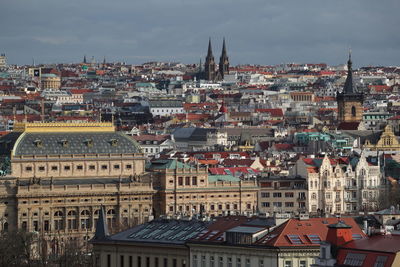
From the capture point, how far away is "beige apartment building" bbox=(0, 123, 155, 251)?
359 ft

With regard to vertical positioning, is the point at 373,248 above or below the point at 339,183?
above

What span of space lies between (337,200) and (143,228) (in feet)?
153

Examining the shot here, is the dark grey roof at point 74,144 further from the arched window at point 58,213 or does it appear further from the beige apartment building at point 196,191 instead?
the arched window at point 58,213

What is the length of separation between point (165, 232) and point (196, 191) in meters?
42.0

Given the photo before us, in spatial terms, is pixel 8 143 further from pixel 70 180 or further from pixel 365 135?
pixel 365 135

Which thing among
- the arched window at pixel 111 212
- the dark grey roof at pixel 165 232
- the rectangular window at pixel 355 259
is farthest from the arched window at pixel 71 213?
the rectangular window at pixel 355 259

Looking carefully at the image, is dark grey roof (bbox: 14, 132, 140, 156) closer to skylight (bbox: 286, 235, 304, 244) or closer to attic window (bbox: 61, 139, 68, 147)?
attic window (bbox: 61, 139, 68, 147)

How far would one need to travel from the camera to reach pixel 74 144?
11350cm

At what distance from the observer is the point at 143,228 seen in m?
77.9

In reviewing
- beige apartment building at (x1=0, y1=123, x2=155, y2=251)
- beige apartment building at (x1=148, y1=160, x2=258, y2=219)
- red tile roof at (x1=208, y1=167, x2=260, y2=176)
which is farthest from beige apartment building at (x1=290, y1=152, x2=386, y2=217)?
beige apartment building at (x1=0, y1=123, x2=155, y2=251)

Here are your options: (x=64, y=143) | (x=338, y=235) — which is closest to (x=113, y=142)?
(x=64, y=143)

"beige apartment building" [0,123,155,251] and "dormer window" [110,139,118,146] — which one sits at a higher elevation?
"dormer window" [110,139,118,146]

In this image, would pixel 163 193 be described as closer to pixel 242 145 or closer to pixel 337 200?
pixel 337 200

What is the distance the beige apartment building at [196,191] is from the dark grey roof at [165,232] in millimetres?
36255
